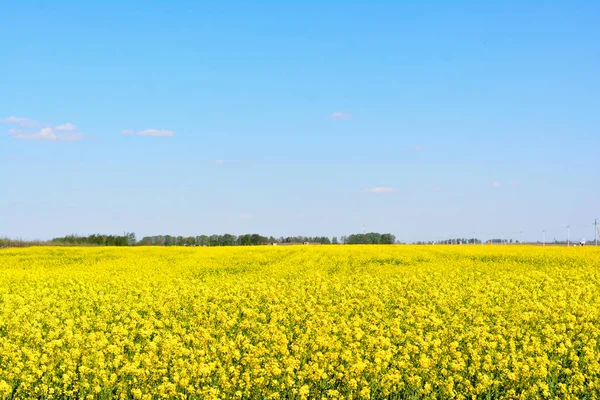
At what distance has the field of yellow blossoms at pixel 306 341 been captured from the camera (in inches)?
380

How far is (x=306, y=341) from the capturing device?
11453mm

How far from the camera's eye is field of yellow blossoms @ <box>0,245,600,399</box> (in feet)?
31.7

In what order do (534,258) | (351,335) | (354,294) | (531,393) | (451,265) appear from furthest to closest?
1. (534,258)
2. (451,265)
3. (354,294)
4. (351,335)
5. (531,393)

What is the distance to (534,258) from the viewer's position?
3881 centimetres

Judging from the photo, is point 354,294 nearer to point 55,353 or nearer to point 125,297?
point 125,297

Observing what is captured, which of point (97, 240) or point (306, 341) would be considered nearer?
point (306, 341)

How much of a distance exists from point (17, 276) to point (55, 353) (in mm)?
19535

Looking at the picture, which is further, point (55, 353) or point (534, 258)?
point (534, 258)

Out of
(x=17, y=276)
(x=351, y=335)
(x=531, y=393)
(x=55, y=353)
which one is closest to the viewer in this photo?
(x=531, y=393)

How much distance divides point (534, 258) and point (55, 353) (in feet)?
108

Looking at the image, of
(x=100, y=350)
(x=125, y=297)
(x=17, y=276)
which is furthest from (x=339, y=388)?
(x=17, y=276)

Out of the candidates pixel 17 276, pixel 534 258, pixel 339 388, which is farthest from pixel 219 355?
pixel 534 258

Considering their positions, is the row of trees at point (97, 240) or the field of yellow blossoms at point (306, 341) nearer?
the field of yellow blossoms at point (306, 341)

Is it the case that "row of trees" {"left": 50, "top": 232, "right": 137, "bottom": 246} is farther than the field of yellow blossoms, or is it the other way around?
"row of trees" {"left": 50, "top": 232, "right": 137, "bottom": 246}
